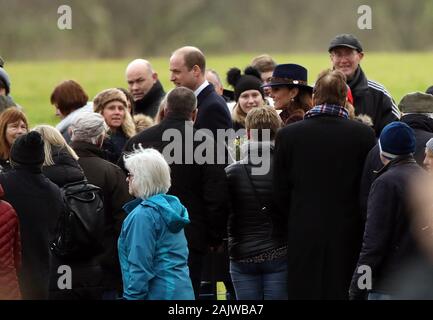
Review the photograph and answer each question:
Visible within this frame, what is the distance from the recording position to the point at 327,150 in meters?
7.37

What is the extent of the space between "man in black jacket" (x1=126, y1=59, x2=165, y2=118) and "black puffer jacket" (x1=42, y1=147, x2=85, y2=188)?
333 cm

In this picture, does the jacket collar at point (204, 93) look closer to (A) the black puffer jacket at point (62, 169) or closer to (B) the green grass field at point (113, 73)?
(A) the black puffer jacket at point (62, 169)

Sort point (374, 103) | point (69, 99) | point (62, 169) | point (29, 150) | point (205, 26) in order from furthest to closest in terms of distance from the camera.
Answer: point (205, 26), point (69, 99), point (374, 103), point (62, 169), point (29, 150)

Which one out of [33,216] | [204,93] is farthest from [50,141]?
[204,93]

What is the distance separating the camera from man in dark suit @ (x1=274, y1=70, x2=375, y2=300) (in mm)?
7340

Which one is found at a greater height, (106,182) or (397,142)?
(397,142)

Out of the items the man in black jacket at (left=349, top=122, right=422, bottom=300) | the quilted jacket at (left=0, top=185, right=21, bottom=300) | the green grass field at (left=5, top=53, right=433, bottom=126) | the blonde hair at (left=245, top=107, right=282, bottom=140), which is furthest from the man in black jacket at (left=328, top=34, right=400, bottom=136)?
the green grass field at (left=5, top=53, right=433, bottom=126)

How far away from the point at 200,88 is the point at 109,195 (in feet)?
5.89

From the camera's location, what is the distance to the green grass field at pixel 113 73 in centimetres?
3194

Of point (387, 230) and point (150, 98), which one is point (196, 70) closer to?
point (150, 98)

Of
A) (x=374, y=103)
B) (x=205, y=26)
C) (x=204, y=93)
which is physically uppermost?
(x=205, y=26)

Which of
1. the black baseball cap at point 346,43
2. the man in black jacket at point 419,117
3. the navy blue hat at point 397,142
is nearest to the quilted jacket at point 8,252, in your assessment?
the navy blue hat at point 397,142

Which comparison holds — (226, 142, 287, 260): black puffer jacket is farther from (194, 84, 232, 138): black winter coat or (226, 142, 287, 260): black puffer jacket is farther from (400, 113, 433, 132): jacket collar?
(194, 84, 232, 138): black winter coat

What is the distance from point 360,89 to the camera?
934cm
